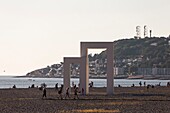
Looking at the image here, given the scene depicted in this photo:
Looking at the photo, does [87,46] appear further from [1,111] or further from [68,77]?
[1,111]

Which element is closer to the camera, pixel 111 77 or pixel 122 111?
pixel 122 111

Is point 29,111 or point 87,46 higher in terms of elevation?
point 87,46

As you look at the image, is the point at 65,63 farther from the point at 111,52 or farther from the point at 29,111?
the point at 29,111

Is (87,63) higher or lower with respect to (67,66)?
higher

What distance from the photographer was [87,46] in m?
64.5

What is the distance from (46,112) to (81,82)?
87.0ft

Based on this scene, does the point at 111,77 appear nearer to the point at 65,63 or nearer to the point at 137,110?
the point at 65,63

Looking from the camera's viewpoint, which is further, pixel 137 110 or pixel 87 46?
pixel 87 46

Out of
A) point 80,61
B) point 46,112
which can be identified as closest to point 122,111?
point 46,112

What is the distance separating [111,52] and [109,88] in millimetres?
3948

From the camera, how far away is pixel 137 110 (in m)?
39.2

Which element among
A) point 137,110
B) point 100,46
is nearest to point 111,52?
point 100,46

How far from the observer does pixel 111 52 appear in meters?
64.7

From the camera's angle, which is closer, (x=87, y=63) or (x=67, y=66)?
(x=87, y=63)
